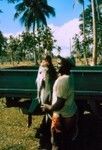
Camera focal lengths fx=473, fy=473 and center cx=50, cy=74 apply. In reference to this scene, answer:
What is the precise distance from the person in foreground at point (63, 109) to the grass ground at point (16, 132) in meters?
2.52

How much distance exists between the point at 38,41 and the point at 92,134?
31868 mm

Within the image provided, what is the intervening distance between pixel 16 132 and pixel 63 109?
435 centimetres

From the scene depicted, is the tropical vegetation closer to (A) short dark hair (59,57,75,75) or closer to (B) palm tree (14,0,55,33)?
(B) palm tree (14,0,55,33)

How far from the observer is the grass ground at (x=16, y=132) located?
968cm

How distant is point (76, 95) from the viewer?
32.0ft

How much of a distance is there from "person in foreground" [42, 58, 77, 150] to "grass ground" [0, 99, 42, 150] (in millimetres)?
2522

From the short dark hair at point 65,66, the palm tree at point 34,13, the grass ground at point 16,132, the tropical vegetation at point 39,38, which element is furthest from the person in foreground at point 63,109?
the palm tree at point 34,13

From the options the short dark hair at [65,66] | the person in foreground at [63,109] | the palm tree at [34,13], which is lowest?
the person in foreground at [63,109]

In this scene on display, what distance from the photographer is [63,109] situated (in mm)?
6852

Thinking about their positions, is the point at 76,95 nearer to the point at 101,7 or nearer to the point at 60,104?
the point at 60,104

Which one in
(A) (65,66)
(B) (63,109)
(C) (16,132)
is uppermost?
(A) (65,66)

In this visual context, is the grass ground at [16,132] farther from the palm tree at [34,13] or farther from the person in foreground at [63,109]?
the palm tree at [34,13]

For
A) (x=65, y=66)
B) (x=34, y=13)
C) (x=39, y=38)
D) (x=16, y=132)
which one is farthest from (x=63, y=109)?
(x=34, y=13)

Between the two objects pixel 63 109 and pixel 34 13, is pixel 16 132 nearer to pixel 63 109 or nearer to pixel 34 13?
pixel 63 109
